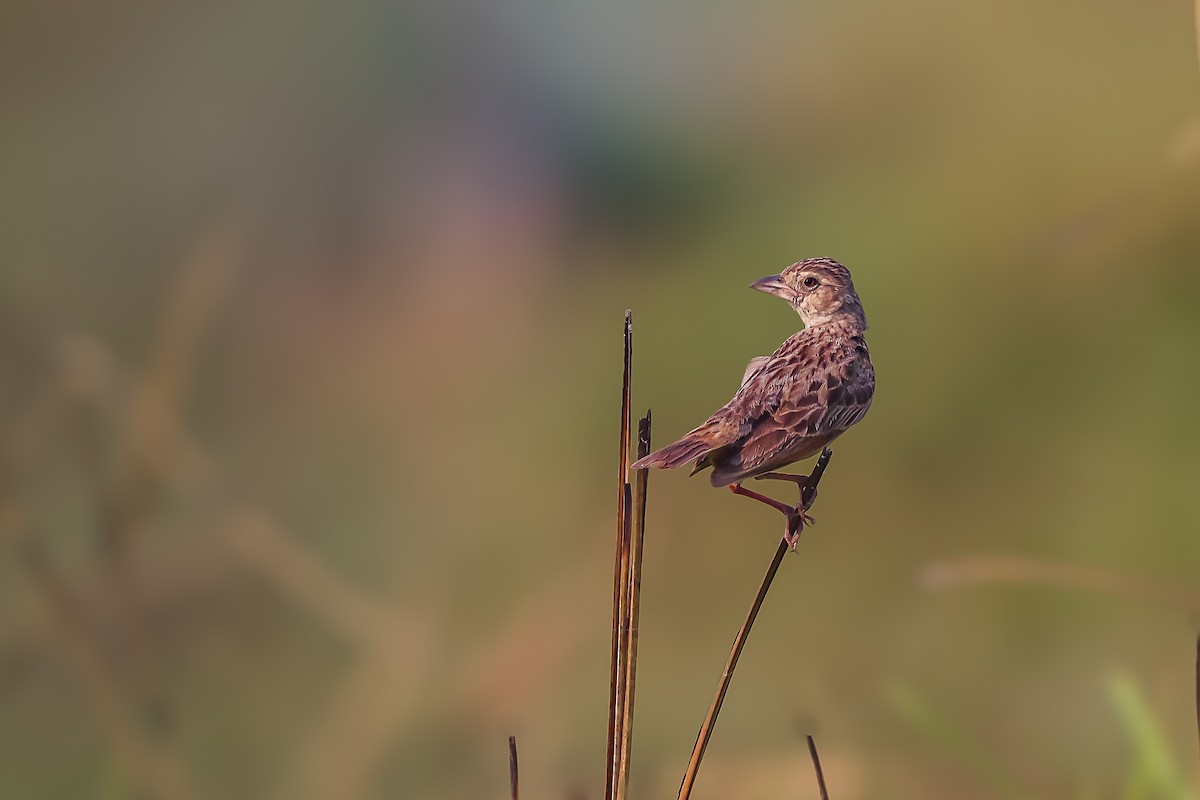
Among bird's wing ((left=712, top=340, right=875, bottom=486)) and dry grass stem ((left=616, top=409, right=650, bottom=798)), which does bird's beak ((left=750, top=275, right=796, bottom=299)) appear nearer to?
bird's wing ((left=712, top=340, right=875, bottom=486))

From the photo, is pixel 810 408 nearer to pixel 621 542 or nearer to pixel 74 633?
pixel 621 542

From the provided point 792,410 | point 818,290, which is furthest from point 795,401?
point 818,290

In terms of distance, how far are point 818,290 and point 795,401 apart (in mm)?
172

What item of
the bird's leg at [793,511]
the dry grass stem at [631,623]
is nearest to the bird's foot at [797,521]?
the bird's leg at [793,511]

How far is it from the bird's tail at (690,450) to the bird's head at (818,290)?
208 millimetres

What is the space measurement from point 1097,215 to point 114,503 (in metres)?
1.57

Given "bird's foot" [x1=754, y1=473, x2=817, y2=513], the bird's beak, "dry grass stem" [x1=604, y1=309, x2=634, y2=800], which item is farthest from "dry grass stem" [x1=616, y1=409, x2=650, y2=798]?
the bird's beak

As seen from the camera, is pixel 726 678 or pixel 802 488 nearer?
pixel 726 678

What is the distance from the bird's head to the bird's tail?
0.21 metres

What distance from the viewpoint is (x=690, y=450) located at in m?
0.65

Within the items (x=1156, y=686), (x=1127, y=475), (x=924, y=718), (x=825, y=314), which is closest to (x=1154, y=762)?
(x=924, y=718)

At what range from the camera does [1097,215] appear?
1799 mm

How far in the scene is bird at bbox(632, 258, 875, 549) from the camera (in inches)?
26.4

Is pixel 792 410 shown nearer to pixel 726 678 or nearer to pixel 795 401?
pixel 795 401
